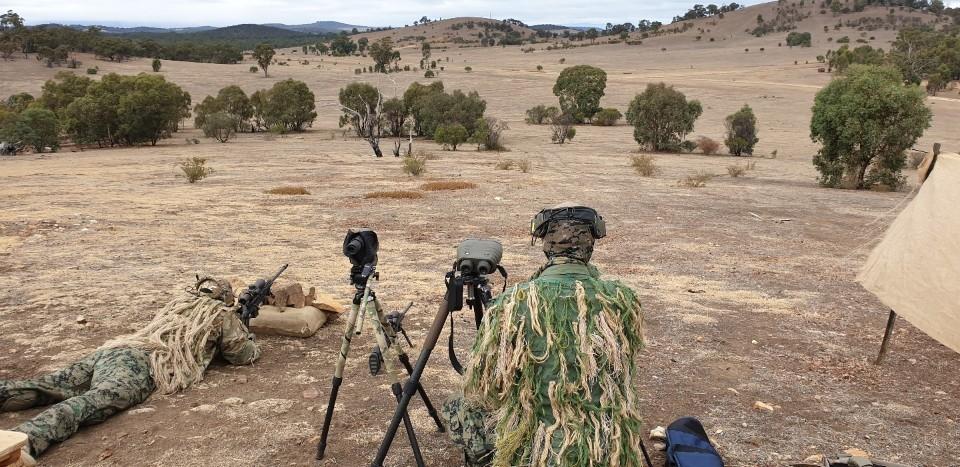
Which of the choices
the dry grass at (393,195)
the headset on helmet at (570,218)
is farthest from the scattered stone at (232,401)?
the dry grass at (393,195)

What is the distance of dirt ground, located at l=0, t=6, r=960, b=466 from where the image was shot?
4.44 metres

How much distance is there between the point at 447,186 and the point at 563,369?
1401cm

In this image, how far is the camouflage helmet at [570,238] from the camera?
2.88m

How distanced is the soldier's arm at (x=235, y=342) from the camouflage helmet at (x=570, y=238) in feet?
10.8

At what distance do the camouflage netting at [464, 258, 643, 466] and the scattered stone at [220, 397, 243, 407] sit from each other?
266 centimetres

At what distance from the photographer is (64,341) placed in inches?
227

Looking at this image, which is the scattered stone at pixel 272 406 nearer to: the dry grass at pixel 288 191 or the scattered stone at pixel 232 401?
the scattered stone at pixel 232 401

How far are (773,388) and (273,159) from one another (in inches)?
858

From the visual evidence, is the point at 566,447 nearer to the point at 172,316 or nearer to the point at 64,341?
the point at 172,316

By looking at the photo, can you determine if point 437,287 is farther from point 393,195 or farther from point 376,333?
point 393,195

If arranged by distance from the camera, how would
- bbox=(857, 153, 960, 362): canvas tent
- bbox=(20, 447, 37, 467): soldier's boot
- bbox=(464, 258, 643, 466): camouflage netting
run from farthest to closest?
bbox=(857, 153, 960, 362): canvas tent
bbox=(20, 447, 37, 467): soldier's boot
bbox=(464, 258, 643, 466): camouflage netting

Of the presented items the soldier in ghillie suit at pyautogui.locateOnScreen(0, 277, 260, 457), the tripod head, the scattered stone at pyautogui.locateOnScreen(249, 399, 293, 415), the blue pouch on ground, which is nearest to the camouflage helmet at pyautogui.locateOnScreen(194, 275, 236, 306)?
the soldier in ghillie suit at pyautogui.locateOnScreen(0, 277, 260, 457)

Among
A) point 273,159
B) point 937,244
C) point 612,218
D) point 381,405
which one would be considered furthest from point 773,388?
point 273,159

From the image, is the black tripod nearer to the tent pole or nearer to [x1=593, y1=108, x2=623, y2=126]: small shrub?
the tent pole
